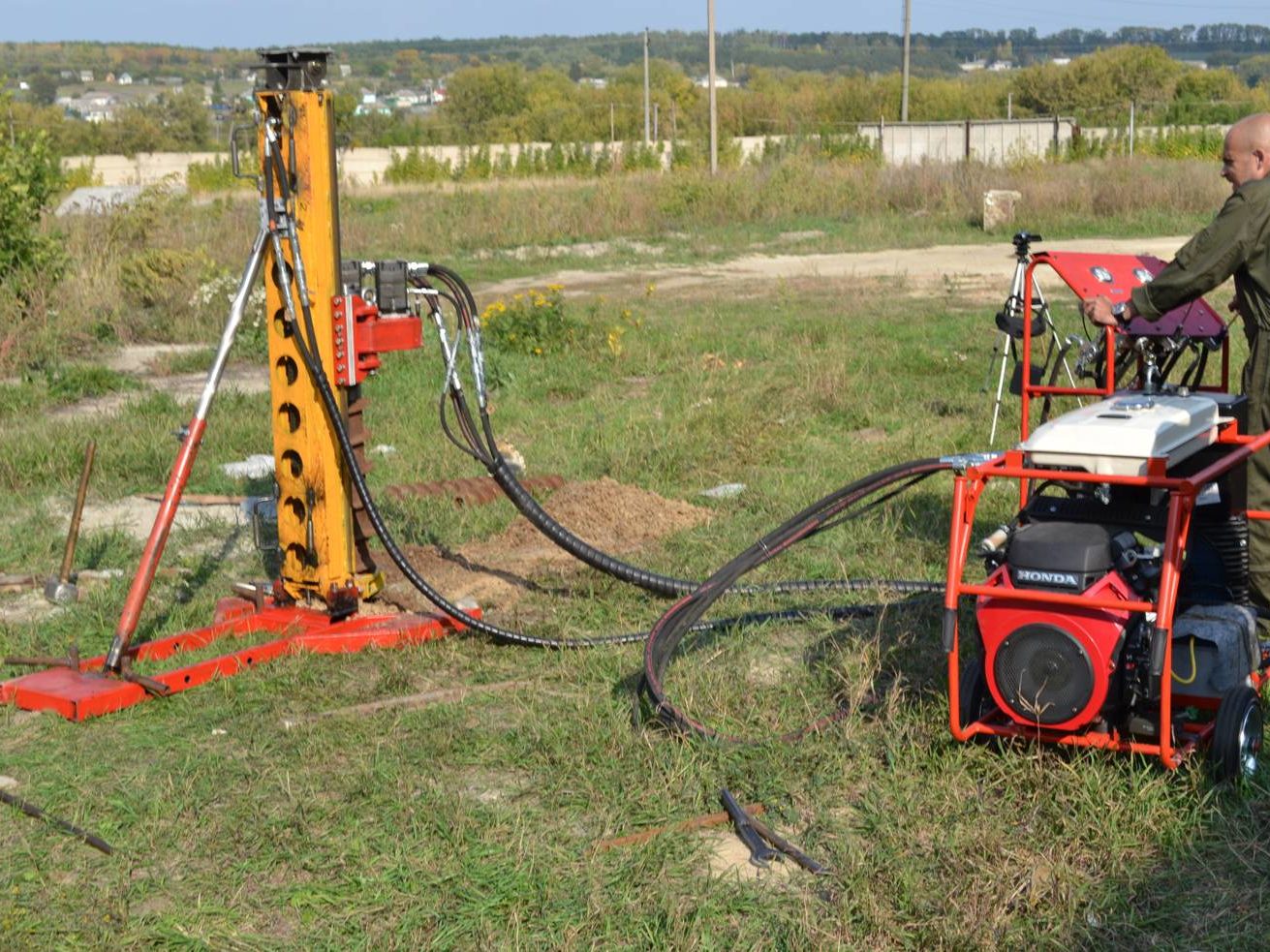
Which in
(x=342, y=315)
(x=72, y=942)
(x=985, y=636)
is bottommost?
(x=72, y=942)

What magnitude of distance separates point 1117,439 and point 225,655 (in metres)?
3.22

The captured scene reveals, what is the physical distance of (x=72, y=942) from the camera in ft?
11.5

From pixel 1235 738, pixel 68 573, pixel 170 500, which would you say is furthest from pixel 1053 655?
pixel 68 573

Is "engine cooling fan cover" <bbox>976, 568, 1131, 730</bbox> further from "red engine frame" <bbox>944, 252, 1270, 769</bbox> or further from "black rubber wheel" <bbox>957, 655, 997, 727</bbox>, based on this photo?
"black rubber wheel" <bbox>957, 655, 997, 727</bbox>

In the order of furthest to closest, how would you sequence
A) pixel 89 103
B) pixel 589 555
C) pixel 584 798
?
pixel 89 103 → pixel 589 555 → pixel 584 798

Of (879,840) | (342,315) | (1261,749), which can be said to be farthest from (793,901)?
(342,315)

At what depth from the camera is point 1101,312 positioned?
5379 millimetres

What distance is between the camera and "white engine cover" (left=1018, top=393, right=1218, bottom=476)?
407cm

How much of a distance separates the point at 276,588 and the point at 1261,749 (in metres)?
3.65

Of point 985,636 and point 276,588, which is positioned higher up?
point 985,636

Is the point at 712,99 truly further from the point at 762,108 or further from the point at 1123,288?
the point at 762,108

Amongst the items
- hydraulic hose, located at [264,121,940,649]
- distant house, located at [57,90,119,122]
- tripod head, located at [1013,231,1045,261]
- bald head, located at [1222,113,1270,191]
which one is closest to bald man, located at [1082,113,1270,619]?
bald head, located at [1222,113,1270,191]

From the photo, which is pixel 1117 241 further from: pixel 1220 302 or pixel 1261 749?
pixel 1261 749

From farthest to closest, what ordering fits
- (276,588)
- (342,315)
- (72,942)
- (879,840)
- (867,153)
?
(867,153), (276,588), (342,315), (879,840), (72,942)
